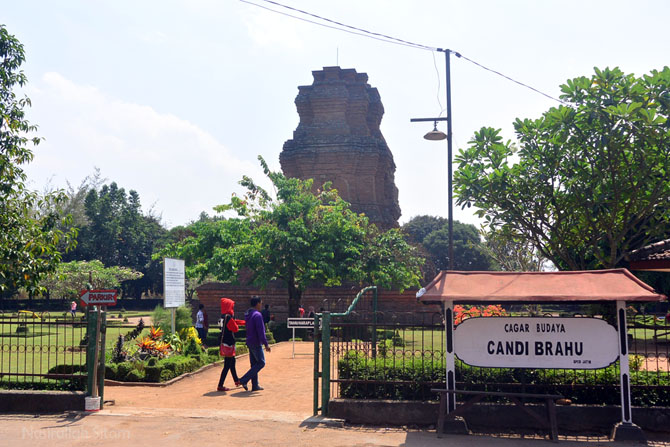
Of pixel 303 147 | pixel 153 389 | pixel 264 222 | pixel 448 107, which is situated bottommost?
pixel 153 389

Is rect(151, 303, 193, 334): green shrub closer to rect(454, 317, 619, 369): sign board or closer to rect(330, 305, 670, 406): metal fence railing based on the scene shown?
rect(330, 305, 670, 406): metal fence railing

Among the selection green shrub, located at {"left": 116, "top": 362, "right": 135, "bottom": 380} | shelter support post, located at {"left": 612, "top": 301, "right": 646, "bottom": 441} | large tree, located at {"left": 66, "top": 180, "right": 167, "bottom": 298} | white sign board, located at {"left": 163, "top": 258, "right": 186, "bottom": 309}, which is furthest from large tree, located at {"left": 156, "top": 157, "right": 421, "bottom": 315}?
large tree, located at {"left": 66, "top": 180, "right": 167, "bottom": 298}

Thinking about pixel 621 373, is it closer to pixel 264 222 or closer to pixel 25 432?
pixel 25 432

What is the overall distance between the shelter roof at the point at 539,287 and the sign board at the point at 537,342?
542 millimetres

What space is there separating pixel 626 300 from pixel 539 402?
206cm

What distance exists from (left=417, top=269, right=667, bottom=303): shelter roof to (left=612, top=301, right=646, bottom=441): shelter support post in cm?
35

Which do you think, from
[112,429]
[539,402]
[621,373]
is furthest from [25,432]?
[621,373]

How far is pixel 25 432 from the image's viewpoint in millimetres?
8719

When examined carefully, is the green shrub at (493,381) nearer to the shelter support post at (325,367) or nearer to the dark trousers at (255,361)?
the shelter support post at (325,367)

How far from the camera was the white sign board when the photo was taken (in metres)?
17.7

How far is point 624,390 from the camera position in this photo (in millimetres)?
8539

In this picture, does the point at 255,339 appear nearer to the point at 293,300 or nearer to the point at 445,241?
the point at 293,300

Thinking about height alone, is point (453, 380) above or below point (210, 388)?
above

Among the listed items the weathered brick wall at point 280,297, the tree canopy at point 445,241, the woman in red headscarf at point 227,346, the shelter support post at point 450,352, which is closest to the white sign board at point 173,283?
the woman in red headscarf at point 227,346
